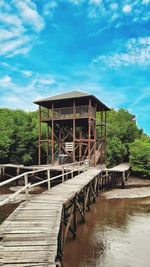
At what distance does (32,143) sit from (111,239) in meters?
19.6

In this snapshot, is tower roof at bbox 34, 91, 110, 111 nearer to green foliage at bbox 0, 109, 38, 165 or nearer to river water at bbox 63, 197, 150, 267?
green foliage at bbox 0, 109, 38, 165

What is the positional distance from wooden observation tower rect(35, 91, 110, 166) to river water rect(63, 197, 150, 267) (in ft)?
32.4

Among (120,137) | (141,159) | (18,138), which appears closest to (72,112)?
(18,138)

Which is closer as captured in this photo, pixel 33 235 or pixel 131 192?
pixel 33 235

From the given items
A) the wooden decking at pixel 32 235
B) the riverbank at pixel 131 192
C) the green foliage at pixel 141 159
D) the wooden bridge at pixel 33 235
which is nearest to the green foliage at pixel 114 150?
the green foliage at pixel 141 159

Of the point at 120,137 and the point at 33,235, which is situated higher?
the point at 120,137

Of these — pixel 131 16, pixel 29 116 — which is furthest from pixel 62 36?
pixel 29 116

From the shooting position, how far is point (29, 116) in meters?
29.9

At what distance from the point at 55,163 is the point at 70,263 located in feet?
55.4

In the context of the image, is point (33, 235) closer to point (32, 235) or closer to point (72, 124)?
point (32, 235)

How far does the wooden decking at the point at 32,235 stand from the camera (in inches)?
170

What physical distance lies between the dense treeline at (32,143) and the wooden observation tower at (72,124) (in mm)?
1386

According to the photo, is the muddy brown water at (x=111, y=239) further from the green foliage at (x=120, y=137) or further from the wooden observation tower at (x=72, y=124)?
the green foliage at (x=120, y=137)

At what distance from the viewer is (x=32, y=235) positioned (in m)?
5.46
